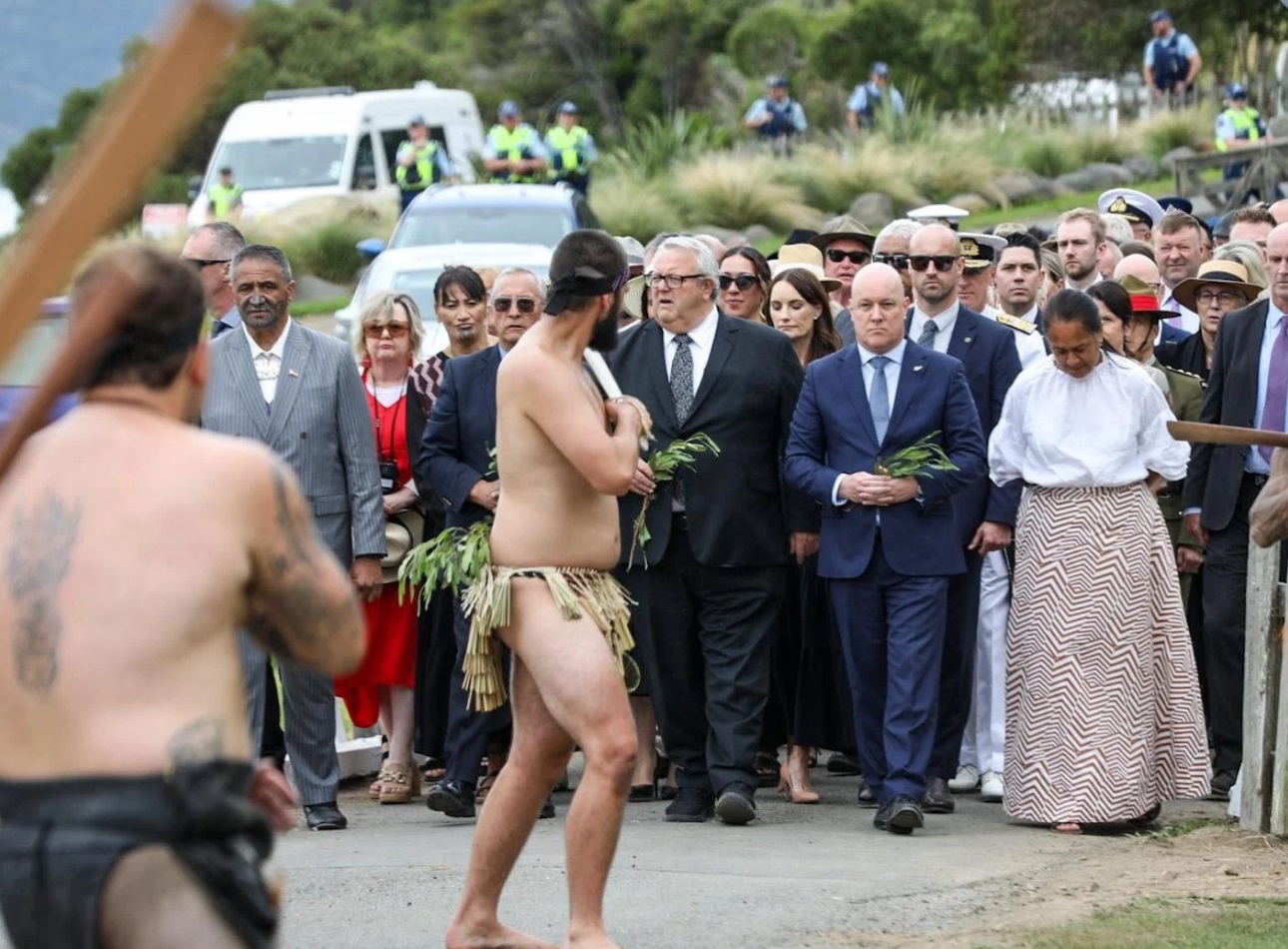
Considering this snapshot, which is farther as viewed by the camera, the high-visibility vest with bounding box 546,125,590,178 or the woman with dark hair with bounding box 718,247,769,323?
the high-visibility vest with bounding box 546,125,590,178

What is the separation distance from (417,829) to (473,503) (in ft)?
4.64

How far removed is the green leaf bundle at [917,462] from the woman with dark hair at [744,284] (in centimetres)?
164

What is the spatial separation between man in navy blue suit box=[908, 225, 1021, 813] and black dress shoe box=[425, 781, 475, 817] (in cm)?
201

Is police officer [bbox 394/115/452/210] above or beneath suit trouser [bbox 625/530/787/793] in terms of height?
above

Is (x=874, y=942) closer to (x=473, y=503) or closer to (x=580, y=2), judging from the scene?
(x=473, y=503)

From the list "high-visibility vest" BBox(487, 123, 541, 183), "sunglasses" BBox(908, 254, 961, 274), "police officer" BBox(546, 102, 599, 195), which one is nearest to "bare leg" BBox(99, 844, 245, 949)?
"sunglasses" BBox(908, 254, 961, 274)

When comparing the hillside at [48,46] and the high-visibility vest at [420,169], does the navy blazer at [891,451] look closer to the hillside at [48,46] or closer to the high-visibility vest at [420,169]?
the hillside at [48,46]

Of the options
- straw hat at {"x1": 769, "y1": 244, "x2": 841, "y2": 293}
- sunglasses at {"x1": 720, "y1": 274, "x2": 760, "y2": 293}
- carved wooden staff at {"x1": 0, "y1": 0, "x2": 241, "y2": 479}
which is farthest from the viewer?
straw hat at {"x1": 769, "y1": 244, "x2": 841, "y2": 293}

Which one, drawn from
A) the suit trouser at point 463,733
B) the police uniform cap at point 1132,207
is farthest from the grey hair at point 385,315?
the police uniform cap at point 1132,207

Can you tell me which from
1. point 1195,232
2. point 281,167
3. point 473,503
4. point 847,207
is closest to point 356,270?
point 281,167

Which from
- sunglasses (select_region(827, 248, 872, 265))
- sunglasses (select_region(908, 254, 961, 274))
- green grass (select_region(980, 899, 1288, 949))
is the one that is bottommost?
green grass (select_region(980, 899, 1288, 949))

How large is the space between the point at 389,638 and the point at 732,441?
1956 mm

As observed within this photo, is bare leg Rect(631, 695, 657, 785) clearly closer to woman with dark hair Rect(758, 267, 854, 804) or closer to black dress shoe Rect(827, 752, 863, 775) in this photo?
woman with dark hair Rect(758, 267, 854, 804)

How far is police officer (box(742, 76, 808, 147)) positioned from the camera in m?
36.4
